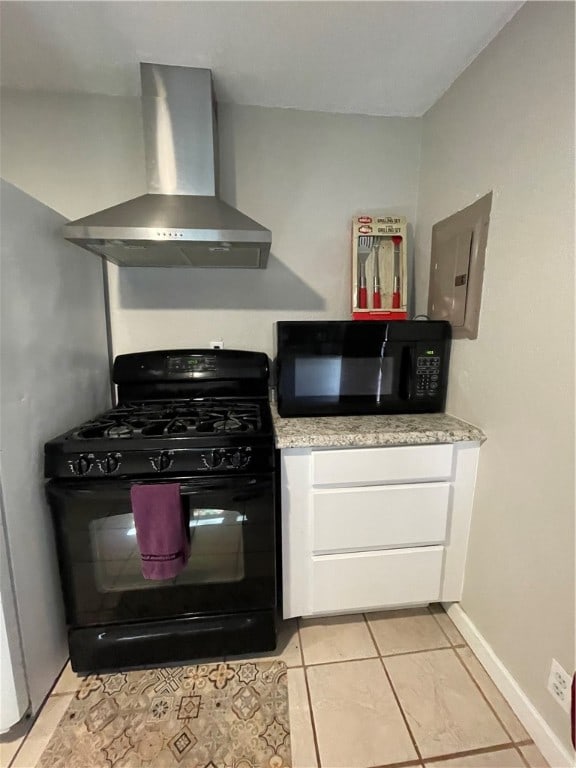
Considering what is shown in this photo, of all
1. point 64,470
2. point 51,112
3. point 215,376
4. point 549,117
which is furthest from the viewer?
point 215,376

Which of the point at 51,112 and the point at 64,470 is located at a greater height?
the point at 51,112

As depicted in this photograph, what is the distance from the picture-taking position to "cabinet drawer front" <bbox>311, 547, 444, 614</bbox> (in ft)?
4.24

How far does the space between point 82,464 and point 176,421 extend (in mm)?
322

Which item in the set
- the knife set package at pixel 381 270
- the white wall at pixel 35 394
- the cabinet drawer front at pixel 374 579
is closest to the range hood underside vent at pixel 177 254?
the white wall at pixel 35 394

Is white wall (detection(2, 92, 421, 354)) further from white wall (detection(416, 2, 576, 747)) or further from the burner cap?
the burner cap

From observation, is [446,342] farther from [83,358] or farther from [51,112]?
[51,112]

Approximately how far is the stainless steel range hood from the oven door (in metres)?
0.86

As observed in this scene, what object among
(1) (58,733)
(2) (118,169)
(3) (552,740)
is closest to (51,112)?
(2) (118,169)

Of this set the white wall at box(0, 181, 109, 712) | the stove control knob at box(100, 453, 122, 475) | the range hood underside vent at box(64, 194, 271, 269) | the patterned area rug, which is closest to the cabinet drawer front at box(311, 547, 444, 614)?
the patterned area rug

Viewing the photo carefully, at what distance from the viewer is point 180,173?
135 cm

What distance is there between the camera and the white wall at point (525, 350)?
2.96ft

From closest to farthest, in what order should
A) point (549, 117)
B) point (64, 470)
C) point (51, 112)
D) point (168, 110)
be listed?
point (549, 117), point (64, 470), point (168, 110), point (51, 112)

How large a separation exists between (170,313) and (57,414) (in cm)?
69

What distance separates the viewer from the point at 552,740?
0.95m
